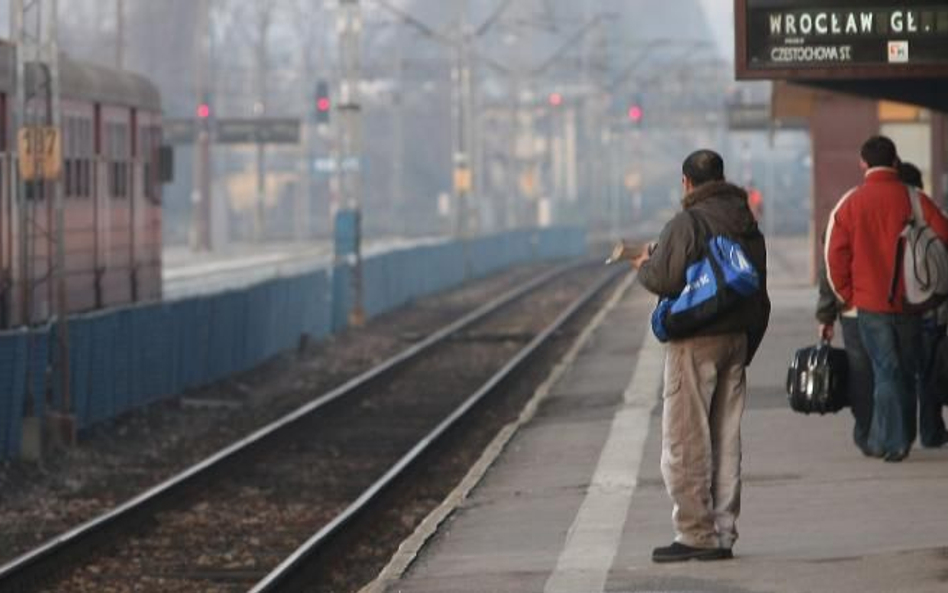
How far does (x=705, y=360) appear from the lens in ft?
36.3

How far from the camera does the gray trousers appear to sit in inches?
436

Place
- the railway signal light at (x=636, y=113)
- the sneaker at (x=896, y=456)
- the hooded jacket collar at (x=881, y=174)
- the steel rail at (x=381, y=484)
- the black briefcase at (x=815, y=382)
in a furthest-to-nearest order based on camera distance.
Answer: the railway signal light at (x=636, y=113)
the sneaker at (x=896, y=456)
the black briefcase at (x=815, y=382)
the hooded jacket collar at (x=881, y=174)
the steel rail at (x=381, y=484)

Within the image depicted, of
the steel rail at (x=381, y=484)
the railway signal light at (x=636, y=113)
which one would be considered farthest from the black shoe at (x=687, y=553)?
the railway signal light at (x=636, y=113)

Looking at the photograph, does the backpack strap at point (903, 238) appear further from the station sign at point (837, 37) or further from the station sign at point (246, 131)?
the station sign at point (246, 131)

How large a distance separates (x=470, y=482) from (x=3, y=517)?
3.19m

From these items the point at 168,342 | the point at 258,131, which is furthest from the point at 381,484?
the point at 258,131

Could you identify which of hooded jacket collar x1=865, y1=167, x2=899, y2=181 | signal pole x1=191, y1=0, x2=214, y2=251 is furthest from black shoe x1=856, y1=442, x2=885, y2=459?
signal pole x1=191, y1=0, x2=214, y2=251

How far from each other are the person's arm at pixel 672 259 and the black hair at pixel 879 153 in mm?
3705

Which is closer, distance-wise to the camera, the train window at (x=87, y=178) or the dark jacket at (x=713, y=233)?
the dark jacket at (x=713, y=233)

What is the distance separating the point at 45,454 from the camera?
21.3 m

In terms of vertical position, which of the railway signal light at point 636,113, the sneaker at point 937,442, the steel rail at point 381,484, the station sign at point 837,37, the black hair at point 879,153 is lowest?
Result: the steel rail at point 381,484

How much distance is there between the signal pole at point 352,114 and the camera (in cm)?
4038

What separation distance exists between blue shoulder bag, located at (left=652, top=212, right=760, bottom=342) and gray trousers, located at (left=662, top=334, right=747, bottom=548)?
179mm

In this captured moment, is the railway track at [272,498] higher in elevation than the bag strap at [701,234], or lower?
lower
